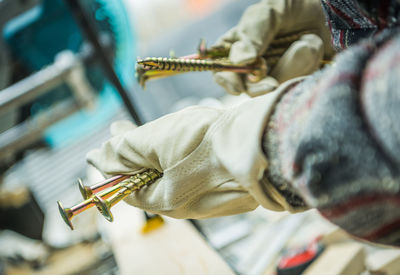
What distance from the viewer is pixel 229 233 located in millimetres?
1062

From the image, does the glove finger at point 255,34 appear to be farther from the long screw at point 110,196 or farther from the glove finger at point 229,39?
the long screw at point 110,196

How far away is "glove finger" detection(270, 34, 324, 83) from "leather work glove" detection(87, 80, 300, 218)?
27 cm

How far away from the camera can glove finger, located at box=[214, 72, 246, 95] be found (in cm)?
58

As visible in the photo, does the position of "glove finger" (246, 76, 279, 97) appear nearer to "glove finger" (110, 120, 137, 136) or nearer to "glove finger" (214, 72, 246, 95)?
"glove finger" (214, 72, 246, 95)

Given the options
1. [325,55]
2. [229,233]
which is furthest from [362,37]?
[229,233]

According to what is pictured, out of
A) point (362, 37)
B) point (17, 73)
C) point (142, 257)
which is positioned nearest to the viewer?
point (362, 37)

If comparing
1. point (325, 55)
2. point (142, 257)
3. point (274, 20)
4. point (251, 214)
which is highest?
point (274, 20)

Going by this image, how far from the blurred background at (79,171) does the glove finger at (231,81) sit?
1.16ft

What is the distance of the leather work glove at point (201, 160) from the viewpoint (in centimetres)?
28

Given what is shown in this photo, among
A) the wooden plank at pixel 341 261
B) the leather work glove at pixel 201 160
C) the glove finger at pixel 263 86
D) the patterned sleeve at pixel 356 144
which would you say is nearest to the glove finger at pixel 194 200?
the leather work glove at pixel 201 160

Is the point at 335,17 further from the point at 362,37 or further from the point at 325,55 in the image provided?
the point at 325,55

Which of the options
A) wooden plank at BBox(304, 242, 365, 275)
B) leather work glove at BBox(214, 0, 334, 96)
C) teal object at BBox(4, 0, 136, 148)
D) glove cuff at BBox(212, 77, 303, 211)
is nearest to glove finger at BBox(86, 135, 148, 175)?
glove cuff at BBox(212, 77, 303, 211)

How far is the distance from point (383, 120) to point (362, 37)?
18 cm

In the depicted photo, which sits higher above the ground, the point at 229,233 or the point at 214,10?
the point at 214,10
